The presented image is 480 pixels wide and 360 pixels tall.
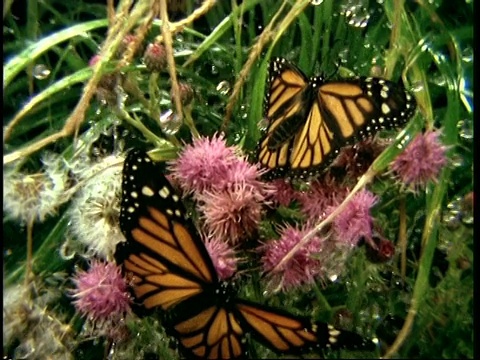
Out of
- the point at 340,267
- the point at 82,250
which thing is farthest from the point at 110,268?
the point at 340,267

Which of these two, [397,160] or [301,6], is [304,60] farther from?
[397,160]

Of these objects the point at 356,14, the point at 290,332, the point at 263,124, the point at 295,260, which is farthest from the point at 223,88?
the point at 290,332

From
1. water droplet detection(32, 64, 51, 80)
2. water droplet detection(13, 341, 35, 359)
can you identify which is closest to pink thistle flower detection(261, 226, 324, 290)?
water droplet detection(13, 341, 35, 359)

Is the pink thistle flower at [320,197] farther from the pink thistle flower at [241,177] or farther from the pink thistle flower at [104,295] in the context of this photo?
the pink thistle flower at [104,295]

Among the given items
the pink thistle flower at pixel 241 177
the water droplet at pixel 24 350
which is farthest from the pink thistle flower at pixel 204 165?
the water droplet at pixel 24 350

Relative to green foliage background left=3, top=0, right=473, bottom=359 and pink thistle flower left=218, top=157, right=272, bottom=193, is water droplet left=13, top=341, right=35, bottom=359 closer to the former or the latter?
green foliage background left=3, top=0, right=473, bottom=359
